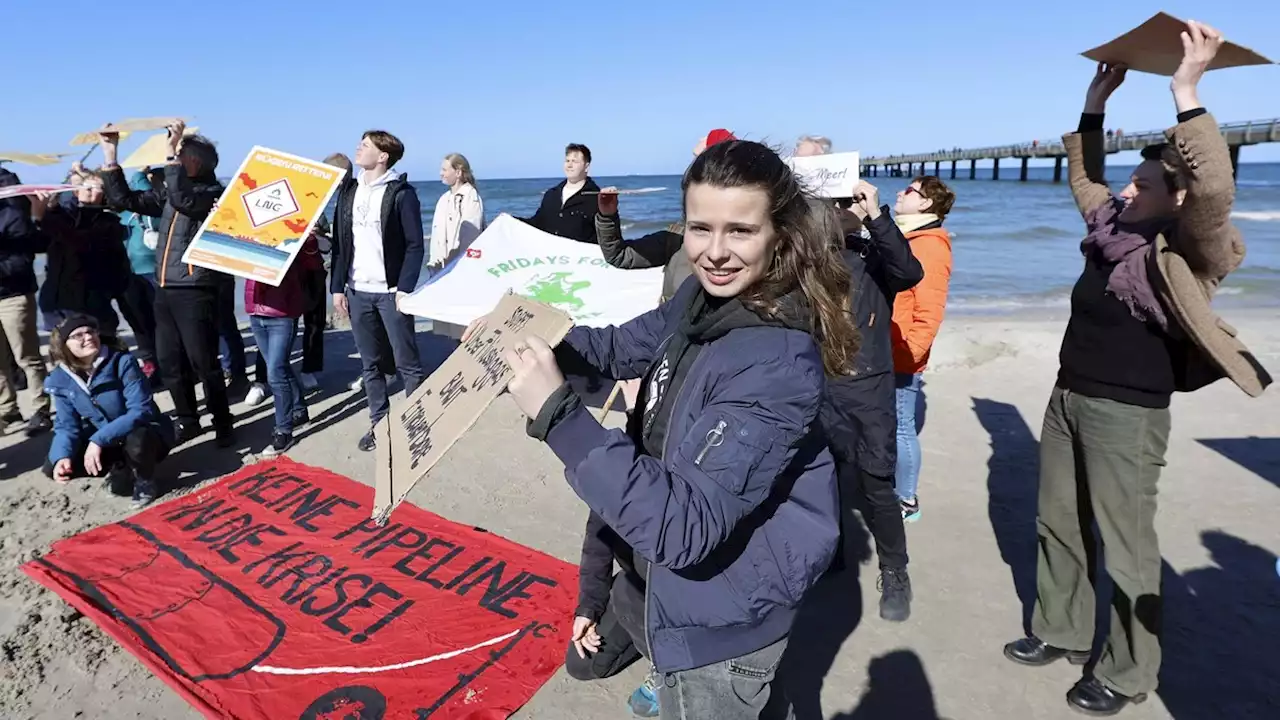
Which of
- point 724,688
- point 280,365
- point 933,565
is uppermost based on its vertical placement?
point 724,688

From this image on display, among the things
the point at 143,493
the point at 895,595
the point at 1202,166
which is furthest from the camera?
the point at 143,493

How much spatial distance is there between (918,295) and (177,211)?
4841mm

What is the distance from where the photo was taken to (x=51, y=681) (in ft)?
10.1

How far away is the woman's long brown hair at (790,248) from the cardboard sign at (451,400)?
44 cm

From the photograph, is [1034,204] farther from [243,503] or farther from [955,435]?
[243,503]

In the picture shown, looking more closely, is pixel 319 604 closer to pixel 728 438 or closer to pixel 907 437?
pixel 728 438

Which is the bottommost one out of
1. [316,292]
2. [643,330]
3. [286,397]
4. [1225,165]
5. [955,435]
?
[955,435]

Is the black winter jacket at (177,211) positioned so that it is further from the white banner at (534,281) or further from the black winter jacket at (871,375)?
the black winter jacket at (871,375)

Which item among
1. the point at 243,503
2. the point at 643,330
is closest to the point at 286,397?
the point at 243,503

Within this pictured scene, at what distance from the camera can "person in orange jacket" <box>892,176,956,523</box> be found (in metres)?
3.75

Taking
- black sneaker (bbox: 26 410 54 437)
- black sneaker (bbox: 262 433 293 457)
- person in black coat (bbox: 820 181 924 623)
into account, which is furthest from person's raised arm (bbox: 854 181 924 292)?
black sneaker (bbox: 26 410 54 437)

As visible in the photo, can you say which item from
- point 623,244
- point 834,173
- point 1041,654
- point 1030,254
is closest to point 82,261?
point 623,244

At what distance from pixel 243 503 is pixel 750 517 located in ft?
13.3

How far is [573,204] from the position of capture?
682 cm
